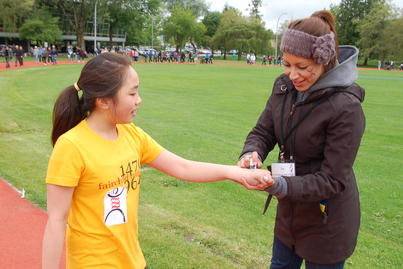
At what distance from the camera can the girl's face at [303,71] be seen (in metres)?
2.13

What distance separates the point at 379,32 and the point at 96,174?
2897 inches

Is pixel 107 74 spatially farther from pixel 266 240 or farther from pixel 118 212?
pixel 266 240

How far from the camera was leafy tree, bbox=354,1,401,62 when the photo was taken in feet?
207

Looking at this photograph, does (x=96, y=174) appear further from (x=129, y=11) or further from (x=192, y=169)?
(x=129, y=11)

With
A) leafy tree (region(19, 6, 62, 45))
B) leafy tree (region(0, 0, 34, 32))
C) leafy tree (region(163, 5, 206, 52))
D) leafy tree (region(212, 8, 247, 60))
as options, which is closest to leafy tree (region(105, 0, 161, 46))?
leafy tree (region(163, 5, 206, 52))

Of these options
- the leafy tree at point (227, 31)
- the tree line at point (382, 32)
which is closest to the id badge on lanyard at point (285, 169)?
the tree line at point (382, 32)

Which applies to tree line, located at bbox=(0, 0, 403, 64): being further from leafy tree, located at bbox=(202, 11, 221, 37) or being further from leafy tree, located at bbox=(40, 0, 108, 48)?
leafy tree, located at bbox=(202, 11, 221, 37)

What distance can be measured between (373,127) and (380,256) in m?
7.59

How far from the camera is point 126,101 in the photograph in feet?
6.49

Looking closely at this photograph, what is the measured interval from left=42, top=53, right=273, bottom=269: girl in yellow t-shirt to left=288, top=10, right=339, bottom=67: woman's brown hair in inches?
36.3

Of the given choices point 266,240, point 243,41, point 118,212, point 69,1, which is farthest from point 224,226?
point 243,41

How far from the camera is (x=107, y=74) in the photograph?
193 cm

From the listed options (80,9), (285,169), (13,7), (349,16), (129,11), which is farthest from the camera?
(349,16)

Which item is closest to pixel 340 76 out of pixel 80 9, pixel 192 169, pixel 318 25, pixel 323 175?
pixel 318 25
